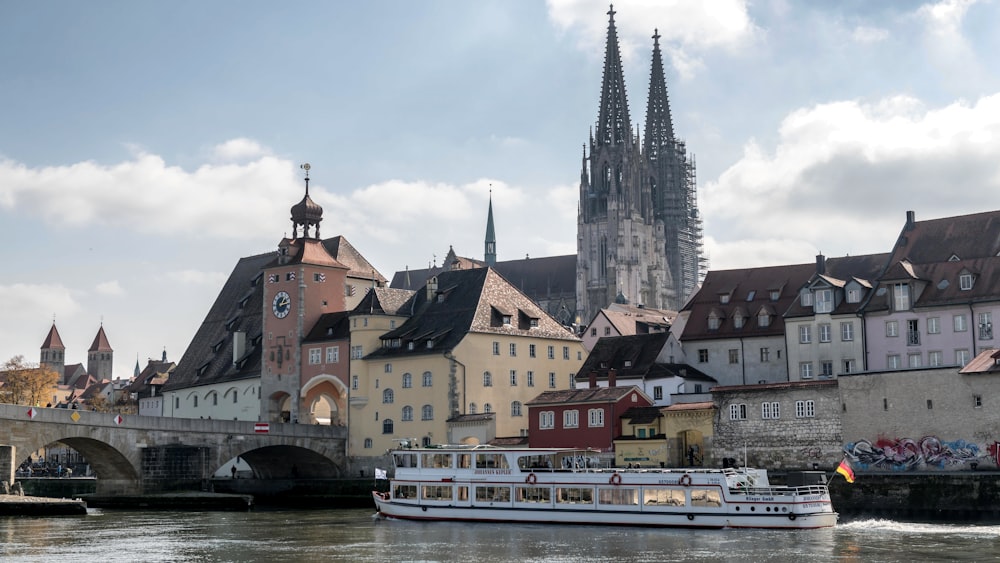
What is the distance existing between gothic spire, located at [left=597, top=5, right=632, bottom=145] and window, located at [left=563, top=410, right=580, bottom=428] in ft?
360

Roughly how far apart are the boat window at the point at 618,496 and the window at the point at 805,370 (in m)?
23.5

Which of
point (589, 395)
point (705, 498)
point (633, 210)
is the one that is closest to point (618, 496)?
point (705, 498)

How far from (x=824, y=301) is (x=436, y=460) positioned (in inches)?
1049

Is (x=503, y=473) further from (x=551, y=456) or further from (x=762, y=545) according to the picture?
(x=762, y=545)

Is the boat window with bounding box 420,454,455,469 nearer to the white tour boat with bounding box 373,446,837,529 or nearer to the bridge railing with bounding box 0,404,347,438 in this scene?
the white tour boat with bounding box 373,446,837,529

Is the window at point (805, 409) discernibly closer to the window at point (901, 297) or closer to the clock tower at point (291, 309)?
the window at point (901, 297)

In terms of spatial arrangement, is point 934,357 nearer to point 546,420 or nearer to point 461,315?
point 546,420

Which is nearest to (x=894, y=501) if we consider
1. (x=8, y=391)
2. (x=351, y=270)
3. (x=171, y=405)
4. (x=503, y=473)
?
(x=503, y=473)

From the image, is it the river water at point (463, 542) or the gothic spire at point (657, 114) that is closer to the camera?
the river water at point (463, 542)

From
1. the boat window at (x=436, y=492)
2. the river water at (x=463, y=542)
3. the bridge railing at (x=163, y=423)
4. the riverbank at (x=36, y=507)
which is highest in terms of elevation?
the bridge railing at (x=163, y=423)

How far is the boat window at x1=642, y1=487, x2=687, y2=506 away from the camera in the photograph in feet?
193

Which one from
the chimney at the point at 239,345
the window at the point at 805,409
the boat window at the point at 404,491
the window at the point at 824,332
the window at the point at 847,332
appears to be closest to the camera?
the boat window at the point at 404,491

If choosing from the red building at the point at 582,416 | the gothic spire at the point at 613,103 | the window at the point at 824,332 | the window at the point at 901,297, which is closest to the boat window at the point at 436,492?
the red building at the point at 582,416

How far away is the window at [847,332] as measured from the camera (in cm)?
7862
